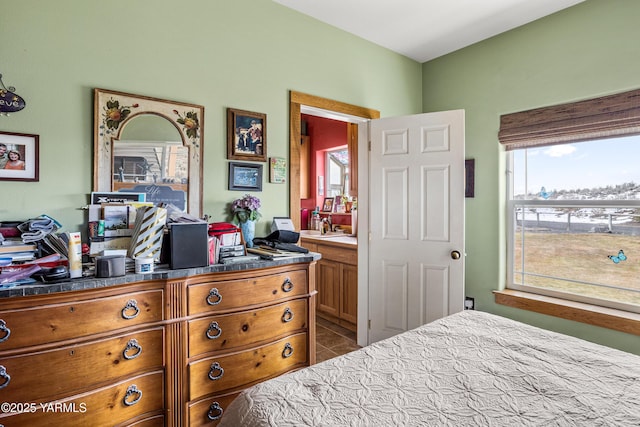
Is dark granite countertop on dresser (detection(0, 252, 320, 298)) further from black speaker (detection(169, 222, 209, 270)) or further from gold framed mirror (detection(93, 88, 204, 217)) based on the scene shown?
gold framed mirror (detection(93, 88, 204, 217))

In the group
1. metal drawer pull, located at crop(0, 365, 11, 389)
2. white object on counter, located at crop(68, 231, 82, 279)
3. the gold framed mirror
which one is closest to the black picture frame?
the gold framed mirror

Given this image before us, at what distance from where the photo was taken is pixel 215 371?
5.81 feet

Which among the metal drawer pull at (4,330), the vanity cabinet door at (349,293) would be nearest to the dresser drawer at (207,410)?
the metal drawer pull at (4,330)

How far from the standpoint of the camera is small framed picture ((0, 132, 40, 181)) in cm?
161

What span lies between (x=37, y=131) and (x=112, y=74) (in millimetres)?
497

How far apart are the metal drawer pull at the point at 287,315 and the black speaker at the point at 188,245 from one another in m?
0.59

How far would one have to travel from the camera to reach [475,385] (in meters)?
1.13

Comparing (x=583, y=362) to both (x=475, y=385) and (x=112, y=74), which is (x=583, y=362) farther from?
(x=112, y=74)

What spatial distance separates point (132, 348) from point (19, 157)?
3.62 feet

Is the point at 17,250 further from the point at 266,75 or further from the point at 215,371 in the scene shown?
the point at 266,75

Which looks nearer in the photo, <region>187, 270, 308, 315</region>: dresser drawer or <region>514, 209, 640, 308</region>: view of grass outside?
<region>187, 270, 308, 315</region>: dresser drawer

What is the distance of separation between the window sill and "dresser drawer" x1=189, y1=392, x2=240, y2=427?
2.40 m

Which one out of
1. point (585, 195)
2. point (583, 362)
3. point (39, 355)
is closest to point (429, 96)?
point (585, 195)

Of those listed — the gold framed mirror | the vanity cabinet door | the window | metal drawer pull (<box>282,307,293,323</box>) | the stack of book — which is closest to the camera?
the stack of book
